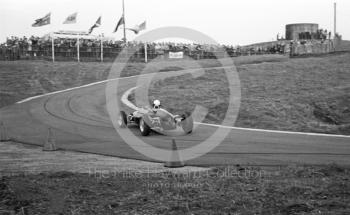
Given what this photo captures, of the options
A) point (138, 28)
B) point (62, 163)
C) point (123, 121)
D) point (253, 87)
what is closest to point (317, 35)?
point (138, 28)

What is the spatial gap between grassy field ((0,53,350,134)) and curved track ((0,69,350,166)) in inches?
122

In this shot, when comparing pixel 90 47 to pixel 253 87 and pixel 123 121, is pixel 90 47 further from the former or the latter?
pixel 123 121

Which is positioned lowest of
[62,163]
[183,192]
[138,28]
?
[62,163]

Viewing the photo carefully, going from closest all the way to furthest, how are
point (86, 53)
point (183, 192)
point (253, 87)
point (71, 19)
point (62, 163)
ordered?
point (183, 192) → point (62, 163) → point (253, 87) → point (86, 53) → point (71, 19)

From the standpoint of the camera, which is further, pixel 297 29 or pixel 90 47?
pixel 297 29

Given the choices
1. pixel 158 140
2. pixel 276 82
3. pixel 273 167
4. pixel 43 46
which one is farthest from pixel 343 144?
pixel 43 46

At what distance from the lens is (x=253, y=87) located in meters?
24.5

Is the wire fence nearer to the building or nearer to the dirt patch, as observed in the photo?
the building

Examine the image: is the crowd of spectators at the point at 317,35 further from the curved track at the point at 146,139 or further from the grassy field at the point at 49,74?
the curved track at the point at 146,139

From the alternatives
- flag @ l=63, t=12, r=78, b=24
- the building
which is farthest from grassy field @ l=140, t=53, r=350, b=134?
the building

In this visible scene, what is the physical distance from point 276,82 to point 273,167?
17573 millimetres

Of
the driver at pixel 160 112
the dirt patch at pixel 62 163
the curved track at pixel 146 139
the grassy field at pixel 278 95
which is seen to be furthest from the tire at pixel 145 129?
the grassy field at pixel 278 95

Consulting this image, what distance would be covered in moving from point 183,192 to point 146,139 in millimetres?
6366

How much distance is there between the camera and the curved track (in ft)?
32.3
